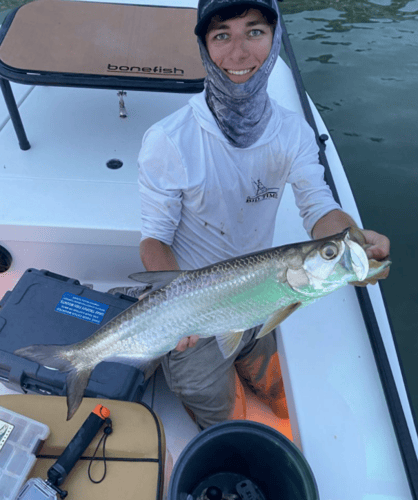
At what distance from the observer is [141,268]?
131 inches

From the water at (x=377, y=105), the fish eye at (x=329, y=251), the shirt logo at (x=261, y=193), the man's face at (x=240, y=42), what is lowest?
the water at (x=377, y=105)

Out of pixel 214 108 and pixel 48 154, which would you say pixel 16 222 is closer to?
pixel 48 154

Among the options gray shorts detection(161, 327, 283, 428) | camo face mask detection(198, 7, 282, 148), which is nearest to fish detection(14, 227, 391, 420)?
gray shorts detection(161, 327, 283, 428)

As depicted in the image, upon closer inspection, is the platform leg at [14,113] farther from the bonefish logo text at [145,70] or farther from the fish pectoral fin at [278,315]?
the fish pectoral fin at [278,315]

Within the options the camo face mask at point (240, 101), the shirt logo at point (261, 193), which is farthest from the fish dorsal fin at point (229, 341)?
the camo face mask at point (240, 101)

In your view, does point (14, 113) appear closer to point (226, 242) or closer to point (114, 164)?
point (114, 164)

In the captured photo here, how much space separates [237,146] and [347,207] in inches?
52.6

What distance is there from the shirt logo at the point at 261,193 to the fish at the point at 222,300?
743 mm

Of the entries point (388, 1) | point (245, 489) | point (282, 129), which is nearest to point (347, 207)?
point (282, 129)

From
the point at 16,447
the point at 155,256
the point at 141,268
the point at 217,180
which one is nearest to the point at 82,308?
the point at 155,256

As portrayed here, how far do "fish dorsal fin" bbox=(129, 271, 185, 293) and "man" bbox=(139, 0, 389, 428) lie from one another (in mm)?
340

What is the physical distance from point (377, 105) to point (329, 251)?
19.0ft

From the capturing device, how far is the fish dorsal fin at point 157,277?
73.1 inches

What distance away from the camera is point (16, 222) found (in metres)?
3.00
